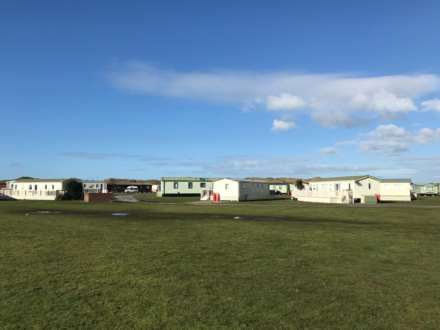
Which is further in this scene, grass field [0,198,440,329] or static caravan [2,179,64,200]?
static caravan [2,179,64,200]

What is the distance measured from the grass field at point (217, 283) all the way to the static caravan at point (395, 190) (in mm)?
51051

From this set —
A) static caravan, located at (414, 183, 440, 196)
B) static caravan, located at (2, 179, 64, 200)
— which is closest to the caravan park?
static caravan, located at (2, 179, 64, 200)

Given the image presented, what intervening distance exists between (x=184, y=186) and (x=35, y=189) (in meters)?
31.7

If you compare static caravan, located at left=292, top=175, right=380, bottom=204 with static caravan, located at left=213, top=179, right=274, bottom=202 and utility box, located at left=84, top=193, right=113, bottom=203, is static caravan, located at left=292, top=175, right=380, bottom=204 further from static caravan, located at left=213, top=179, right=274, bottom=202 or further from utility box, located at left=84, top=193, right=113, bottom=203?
utility box, located at left=84, top=193, right=113, bottom=203

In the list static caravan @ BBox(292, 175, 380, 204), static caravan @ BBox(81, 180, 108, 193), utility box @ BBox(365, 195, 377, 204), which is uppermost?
static caravan @ BBox(81, 180, 108, 193)

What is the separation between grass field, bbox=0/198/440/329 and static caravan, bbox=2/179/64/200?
171 ft

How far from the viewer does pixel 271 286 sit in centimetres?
895

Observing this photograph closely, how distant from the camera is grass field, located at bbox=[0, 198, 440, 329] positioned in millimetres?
6840

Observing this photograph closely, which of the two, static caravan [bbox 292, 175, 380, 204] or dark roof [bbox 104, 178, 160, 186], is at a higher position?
dark roof [bbox 104, 178, 160, 186]

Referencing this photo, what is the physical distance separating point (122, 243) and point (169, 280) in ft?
19.8

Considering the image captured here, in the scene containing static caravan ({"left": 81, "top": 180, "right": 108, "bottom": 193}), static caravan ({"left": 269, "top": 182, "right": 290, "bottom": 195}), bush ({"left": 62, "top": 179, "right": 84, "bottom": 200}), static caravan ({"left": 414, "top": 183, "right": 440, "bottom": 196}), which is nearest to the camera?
bush ({"left": 62, "top": 179, "right": 84, "bottom": 200})

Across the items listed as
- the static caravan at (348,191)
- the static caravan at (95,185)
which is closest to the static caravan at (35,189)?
the static caravan at (95,185)

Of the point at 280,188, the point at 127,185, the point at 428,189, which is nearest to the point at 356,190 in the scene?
the point at 428,189

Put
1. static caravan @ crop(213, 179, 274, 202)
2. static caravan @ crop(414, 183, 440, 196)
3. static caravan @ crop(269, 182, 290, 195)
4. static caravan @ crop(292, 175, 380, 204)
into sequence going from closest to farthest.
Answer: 1. static caravan @ crop(292, 175, 380, 204)
2. static caravan @ crop(213, 179, 274, 202)
3. static caravan @ crop(414, 183, 440, 196)
4. static caravan @ crop(269, 182, 290, 195)
